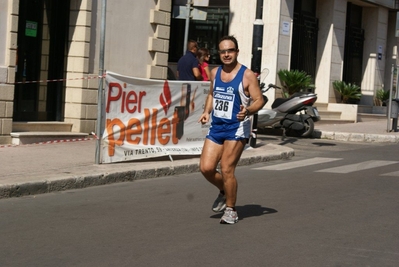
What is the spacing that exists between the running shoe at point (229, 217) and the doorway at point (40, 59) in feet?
25.1

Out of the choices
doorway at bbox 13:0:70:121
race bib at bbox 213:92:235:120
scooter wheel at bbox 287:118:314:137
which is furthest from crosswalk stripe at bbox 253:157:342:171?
race bib at bbox 213:92:235:120

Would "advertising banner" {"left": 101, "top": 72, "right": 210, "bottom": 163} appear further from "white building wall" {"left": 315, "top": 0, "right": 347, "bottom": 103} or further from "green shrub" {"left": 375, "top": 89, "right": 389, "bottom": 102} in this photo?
"green shrub" {"left": 375, "top": 89, "right": 389, "bottom": 102}

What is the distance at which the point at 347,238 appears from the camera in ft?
23.9

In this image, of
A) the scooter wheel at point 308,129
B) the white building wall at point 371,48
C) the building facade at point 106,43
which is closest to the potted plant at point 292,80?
the building facade at point 106,43

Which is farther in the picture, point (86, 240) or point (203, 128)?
point (203, 128)

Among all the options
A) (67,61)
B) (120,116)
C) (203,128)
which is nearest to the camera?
(120,116)

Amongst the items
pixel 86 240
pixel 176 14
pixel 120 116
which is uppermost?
pixel 176 14

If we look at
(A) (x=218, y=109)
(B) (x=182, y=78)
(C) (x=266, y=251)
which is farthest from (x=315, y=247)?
(B) (x=182, y=78)

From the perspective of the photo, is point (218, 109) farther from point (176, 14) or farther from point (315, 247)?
point (176, 14)

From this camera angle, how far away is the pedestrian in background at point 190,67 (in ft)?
48.7

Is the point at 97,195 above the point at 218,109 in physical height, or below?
below

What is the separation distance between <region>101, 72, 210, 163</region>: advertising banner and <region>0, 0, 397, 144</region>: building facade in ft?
2.56

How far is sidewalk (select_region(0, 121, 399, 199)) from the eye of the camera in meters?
9.95

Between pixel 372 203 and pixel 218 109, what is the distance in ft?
7.96
